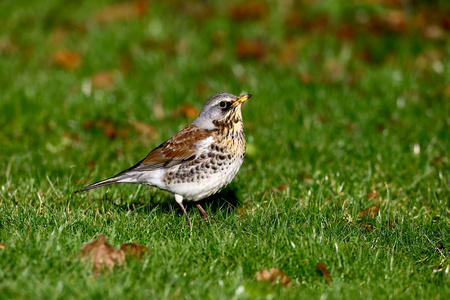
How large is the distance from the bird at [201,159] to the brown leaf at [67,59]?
16.5ft

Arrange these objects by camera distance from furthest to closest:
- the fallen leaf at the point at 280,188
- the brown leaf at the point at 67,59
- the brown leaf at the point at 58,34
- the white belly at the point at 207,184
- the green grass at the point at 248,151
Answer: the brown leaf at the point at 58,34 < the brown leaf at the point at 67,59 < the fallen leaf at the point at 280,188 < the white belly at the point at 207,184 < the green grass at the point at 248,151

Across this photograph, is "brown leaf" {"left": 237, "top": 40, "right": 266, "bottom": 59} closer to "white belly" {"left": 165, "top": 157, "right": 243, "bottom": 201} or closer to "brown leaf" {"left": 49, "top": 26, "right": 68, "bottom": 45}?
"brown leaf" {"left": 49, "top": 26, "right": 68, "bottom": 45}

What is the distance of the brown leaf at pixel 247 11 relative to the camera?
37.6 ft

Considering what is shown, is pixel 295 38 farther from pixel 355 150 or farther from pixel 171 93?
pixel 355 150

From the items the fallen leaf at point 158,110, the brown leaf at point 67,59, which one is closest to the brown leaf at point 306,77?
the fallen leaf at point 158,110

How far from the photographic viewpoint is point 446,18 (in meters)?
11.0

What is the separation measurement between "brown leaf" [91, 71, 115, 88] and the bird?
4085mm

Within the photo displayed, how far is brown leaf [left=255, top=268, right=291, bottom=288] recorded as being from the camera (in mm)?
4191

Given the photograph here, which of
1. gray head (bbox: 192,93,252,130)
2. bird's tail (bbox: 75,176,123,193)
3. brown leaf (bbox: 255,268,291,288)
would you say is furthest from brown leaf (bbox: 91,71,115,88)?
brown leaf (bbox: 255,268,291,288)

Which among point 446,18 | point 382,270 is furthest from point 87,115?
point 446,18

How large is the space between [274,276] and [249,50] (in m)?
6.53

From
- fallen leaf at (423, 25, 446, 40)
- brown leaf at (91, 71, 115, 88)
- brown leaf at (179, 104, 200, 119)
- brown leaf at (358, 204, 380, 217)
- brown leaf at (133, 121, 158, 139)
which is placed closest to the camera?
brown leaf at (358, 204, 380, 217)

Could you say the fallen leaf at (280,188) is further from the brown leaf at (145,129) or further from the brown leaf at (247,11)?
the brown leaf at (247,11)

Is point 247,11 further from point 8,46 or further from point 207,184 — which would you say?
point 207,184
